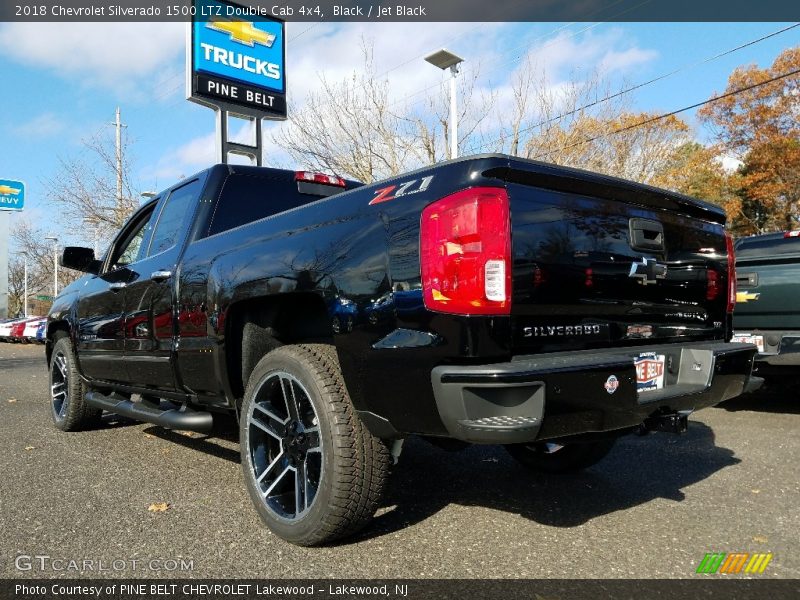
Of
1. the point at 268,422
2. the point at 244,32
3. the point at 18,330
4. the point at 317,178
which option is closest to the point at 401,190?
the point at 268,422

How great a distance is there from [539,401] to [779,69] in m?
29.8

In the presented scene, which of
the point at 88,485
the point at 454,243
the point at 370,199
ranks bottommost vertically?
the point at 88,485

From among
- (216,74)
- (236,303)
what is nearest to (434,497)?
(236,303)

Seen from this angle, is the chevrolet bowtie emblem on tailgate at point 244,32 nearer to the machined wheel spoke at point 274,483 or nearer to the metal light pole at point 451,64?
the metal light pole at point 451,64

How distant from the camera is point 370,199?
2.62 m

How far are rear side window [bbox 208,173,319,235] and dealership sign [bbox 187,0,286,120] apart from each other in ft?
33.5

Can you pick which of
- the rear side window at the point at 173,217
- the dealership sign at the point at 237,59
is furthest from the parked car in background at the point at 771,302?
the dealership sign at the point at 237,59

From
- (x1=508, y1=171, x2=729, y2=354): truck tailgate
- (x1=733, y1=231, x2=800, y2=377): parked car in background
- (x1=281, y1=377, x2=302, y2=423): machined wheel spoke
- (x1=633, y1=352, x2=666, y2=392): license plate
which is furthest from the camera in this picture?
(x1=733, y1=231, x2=800, y2=377): parked car in background

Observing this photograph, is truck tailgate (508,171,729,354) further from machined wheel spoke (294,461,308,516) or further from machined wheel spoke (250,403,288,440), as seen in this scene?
machined wheel spoke (250,403,288,440)

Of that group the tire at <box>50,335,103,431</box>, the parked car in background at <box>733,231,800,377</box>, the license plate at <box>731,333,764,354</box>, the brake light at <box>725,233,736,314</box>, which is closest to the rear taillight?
the brake light at <box>725,233,736,314</box>

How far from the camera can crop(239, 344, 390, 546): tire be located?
2.60 m

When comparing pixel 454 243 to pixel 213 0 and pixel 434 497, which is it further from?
pixel 213 0

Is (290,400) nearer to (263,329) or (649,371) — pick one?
(263,329)

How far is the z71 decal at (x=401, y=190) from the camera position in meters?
2.44
